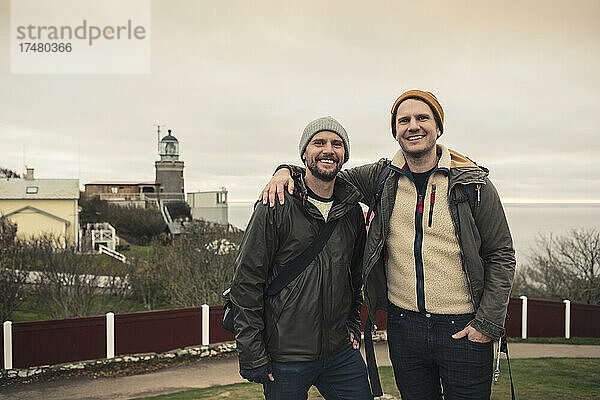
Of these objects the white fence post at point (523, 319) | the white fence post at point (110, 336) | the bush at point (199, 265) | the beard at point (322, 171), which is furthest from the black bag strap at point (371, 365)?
the bush at point (199, 265)

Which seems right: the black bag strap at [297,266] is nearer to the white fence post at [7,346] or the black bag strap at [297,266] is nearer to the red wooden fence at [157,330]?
the white fence post at [7,346]

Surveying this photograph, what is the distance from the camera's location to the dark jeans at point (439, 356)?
305cm

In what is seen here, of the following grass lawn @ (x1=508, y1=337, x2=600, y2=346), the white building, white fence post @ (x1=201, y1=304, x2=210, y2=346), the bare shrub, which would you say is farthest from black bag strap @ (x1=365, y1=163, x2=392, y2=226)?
the white building

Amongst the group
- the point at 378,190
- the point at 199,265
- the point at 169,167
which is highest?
the point at 169,167

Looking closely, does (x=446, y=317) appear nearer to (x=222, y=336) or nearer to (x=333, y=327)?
(x=333, y=327)

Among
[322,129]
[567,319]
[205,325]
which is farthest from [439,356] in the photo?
[567,319]

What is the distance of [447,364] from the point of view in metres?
3.07

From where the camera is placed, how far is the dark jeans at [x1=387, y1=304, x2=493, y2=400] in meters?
3.05

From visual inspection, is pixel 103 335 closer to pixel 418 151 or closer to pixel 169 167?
pixel 418 151

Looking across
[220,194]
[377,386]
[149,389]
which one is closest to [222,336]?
[149,389]

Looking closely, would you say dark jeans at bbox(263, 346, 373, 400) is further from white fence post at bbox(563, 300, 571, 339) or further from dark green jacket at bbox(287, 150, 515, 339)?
white fence post at bbox(563, 300, 571, 339)

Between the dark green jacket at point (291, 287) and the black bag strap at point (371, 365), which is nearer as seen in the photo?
the dark green jacket at point (291, 287)

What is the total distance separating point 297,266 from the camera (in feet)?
9.95

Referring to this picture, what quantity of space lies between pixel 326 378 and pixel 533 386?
5.59 meters
